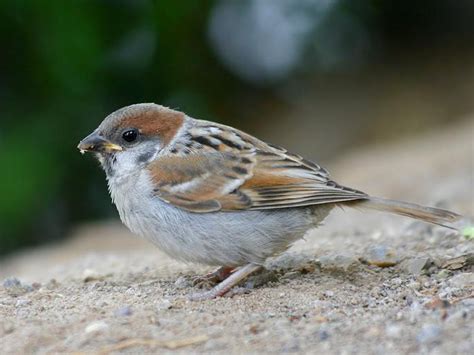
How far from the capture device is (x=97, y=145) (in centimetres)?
510

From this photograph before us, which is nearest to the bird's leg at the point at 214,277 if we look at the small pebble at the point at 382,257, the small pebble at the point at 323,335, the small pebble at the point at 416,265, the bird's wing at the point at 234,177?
the bird's wing at the point at 234,177

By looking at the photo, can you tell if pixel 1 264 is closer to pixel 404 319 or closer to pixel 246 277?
pixel 246 277

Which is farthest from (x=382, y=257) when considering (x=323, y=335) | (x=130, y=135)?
(x=130, y=135)

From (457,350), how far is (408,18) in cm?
952

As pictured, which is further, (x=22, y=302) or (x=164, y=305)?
(x=22, y=302)

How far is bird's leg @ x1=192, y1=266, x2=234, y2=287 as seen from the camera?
5.01 m

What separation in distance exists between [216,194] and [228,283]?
51cm

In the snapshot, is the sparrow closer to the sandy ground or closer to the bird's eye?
the bird's eye

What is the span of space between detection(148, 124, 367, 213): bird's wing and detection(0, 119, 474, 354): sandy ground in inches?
18.6

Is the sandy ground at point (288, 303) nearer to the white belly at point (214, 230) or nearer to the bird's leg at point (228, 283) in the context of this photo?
the bird's leg at point (228, 283)

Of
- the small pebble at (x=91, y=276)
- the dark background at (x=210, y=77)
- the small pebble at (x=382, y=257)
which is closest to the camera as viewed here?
the small pebble at (x=382, y=257)

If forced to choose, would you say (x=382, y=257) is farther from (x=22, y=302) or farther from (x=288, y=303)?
(x=22, y=302)

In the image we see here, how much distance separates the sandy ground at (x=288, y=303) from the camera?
3.70 m

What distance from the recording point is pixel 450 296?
431 cm
